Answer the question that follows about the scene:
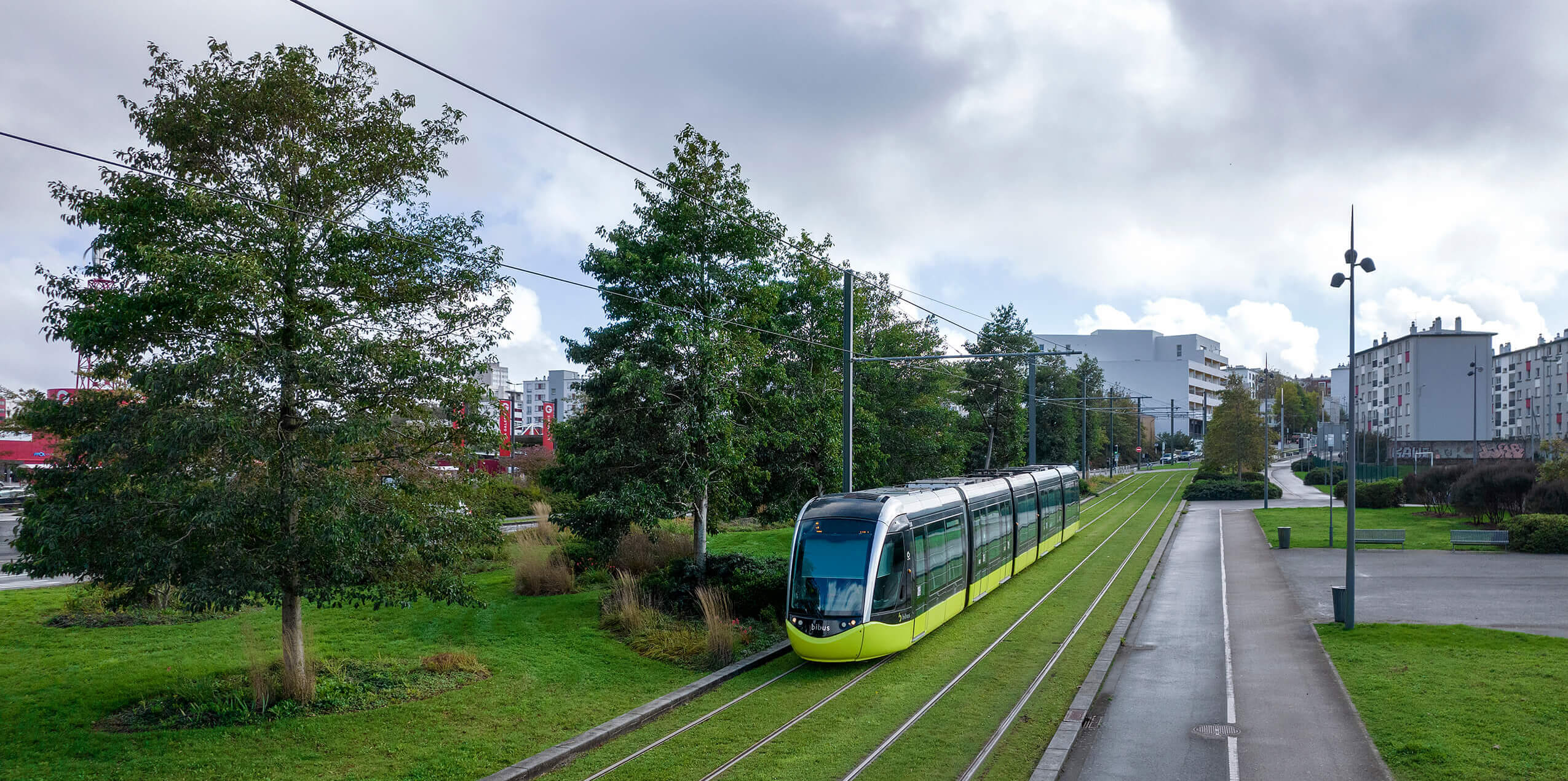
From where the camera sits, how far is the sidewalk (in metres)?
10.2

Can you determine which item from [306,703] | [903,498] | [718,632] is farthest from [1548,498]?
[306,703]

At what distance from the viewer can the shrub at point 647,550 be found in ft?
73.9

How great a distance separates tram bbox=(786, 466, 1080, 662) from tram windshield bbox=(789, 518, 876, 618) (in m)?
0.01

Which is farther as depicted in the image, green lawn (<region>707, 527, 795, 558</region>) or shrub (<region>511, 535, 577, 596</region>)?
green lawn (<region>707, 527, 795, 558</region>)

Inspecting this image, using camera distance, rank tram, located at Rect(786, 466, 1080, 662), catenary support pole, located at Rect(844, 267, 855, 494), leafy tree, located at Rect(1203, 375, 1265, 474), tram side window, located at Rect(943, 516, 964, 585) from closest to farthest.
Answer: tram, located at Rect(786, 466, 1080, 662), tram side window, located at Rect(943, 516, 964, 585), catenary support pole, located at Rect(844, 267, 855, 494), leafy tree, located at Rect(1203, 375, 1265, 474)

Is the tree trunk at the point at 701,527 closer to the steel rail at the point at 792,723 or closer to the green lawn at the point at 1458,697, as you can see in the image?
the steel rail at the point at 792,723

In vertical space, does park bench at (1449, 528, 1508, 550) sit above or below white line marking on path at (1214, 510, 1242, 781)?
above

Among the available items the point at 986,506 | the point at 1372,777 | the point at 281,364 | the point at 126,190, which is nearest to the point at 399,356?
the point at 281,364

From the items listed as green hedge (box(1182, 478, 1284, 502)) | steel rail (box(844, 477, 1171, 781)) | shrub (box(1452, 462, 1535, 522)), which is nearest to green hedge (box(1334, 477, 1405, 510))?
green hedge (box(1182, 478, 1284, 502))

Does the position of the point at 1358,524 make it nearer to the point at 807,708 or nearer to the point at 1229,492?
the point at 1229,492

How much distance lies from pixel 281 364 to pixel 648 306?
9525mm

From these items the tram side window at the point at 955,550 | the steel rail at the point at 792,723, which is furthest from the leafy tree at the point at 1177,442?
the steel rail at the point at 792,723

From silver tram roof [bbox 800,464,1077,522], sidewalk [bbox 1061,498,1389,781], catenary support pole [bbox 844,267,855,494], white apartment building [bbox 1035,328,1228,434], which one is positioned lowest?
sidewalk [bbox 1061,498,1389,781]

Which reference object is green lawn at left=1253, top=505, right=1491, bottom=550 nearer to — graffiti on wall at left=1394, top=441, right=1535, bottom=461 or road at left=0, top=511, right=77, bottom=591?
graffiti on wall at left=1394, top=441, right=1535, bottom=461
